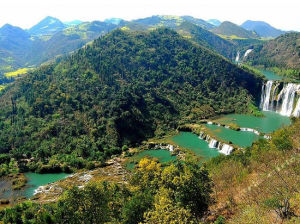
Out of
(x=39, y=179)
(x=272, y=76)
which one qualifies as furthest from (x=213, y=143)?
(x=272, y=76)

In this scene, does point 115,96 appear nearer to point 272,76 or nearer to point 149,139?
point 149,139

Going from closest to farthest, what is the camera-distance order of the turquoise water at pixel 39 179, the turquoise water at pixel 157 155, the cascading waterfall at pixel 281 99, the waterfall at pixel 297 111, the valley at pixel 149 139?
the valley at pixel 149 139, the turquoise water at pixel 39 179, the turquoise water at pixel 157 155, the waterfall at pixel 297 111, the cascading waterfall at pixel 281 99

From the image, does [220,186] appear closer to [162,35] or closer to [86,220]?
[86,220]

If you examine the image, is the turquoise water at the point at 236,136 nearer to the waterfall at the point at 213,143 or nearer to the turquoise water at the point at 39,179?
the waterfall at the point at 213,143

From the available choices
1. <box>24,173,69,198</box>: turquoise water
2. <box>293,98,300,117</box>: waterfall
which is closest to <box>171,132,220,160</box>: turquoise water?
<box>24,173,69,198</box>: turquoise water

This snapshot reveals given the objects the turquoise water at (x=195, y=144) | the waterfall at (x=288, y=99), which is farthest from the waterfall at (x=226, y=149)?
the waterfall at (x=288, y=99)

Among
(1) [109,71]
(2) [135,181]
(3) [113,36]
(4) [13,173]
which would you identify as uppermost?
(3) [113,36]

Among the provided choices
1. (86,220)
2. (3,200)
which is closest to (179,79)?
(3,200)
